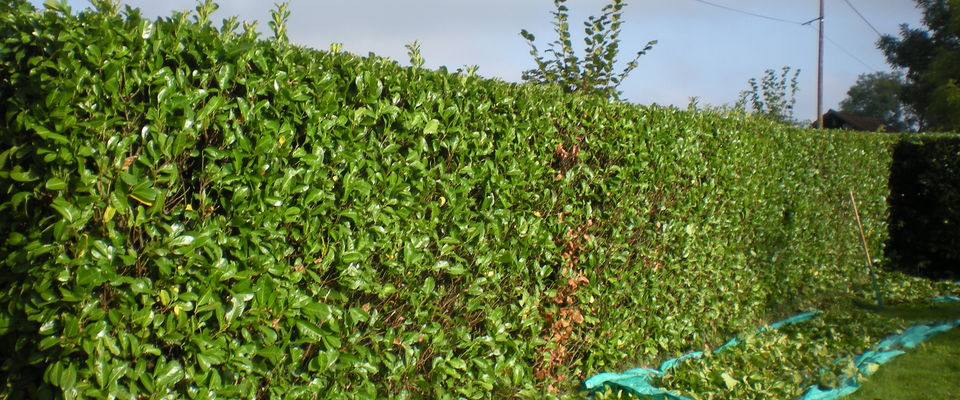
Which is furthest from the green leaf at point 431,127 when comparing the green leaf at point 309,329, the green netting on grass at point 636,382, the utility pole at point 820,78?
the utility pole at point 820,78

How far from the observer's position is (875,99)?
74.2m

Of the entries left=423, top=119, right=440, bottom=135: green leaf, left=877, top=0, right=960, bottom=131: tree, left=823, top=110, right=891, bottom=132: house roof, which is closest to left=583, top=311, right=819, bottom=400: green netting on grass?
left=423, top=119, right=440, bottom=135: green leaf

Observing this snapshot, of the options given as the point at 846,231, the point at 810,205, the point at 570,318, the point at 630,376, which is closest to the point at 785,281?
the point at 810,205

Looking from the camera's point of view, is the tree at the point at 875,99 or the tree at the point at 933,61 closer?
the tree at the point at 933,61

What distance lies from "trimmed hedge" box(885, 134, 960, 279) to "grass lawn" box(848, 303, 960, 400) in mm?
5669

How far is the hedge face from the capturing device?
2.56m

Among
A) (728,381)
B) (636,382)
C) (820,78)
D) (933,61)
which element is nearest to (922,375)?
(728,381)

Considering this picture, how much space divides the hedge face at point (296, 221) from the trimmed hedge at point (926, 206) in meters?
9.66

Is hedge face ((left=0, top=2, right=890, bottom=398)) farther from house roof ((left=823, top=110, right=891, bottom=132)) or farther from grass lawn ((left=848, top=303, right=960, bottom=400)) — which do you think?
house roof ((left=823, top=110, right=891, bottom=132))

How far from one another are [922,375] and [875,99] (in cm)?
7887

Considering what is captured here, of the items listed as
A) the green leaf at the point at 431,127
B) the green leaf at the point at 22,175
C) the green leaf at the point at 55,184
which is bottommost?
the green leaf at the point at 55,184

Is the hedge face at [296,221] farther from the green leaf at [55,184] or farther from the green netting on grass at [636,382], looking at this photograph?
the green netting on grass at [636,382]

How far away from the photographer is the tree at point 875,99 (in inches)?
2800

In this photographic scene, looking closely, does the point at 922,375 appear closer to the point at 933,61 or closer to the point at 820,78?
the point at 820,78
